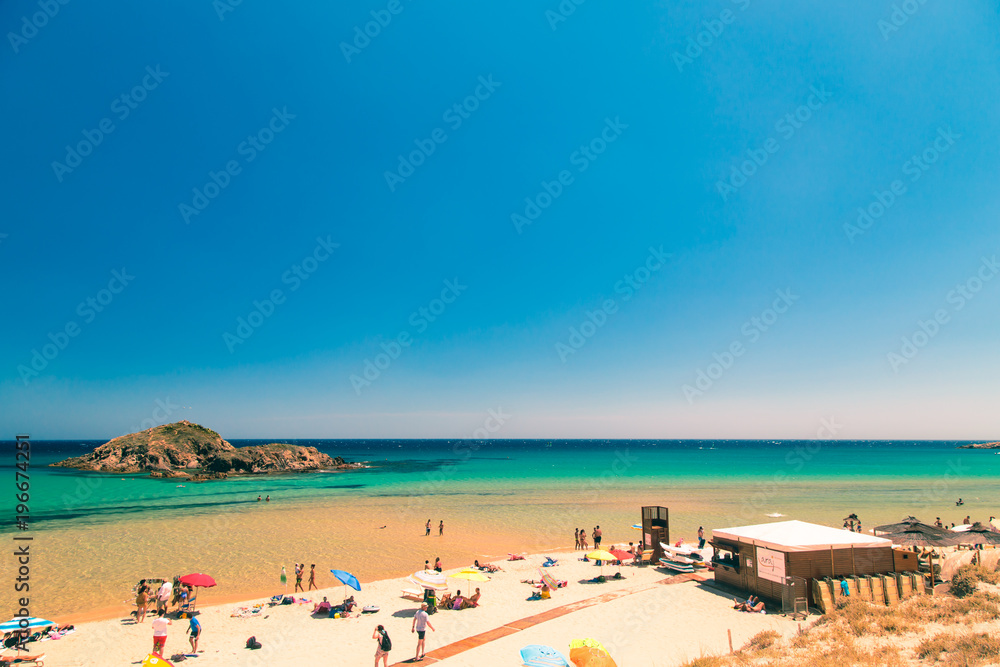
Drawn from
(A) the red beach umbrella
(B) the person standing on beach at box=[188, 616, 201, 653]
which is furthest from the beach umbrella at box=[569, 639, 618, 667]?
(A) the red beach umbrella

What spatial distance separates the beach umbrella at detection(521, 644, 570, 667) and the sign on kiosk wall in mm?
9561

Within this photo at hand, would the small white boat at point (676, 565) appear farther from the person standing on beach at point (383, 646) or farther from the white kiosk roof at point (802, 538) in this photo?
the person standing on beach at point (383, 646)

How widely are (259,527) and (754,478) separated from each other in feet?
214

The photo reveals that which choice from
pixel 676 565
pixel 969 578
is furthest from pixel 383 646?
pixel 969 578

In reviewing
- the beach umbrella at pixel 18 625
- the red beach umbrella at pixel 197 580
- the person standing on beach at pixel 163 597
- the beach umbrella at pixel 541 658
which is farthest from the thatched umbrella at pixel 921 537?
the beach umbrella at pixel 18 625

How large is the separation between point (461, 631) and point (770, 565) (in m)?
10.7

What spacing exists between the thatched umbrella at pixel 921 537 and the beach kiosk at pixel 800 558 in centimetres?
417

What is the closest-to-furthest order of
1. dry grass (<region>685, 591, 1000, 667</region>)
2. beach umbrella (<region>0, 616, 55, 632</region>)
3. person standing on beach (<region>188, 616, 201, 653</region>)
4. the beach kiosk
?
dry grass (<region>685, 591, 1000, 667</region>) → beach umbrella (<region>0, 616, 55, 632</region>) → person standing on beach (<region>188, 616, 201, 653</region>) → the beach kiosk

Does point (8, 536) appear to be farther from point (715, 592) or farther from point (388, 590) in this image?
point (715, 592)

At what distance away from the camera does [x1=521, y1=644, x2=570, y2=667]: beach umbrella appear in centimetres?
1114

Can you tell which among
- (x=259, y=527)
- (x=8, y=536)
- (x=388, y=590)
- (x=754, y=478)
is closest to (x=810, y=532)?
(x=388, y=590)

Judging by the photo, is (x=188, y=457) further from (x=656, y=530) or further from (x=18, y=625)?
(x=656, y=530)

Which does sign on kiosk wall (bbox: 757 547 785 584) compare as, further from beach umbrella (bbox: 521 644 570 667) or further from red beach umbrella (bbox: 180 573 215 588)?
red beach umbrella (bbox: 180 573 215 588)

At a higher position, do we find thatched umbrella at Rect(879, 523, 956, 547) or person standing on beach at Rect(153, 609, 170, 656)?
thatched umbrella at Rect(879, 523, 956, 547)
